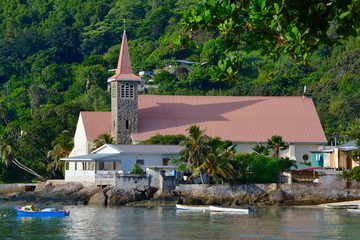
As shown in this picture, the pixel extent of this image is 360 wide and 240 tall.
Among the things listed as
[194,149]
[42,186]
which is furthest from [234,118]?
[42,186]

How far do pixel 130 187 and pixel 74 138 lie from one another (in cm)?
1750

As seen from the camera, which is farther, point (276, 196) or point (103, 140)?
point (103, 140)

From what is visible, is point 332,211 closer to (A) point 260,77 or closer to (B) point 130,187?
(B) point 130,187

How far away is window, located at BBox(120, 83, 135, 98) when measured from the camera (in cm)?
6856

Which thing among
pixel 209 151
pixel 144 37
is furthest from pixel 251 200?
pixel 144 37

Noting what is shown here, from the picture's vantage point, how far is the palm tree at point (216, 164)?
174 ft

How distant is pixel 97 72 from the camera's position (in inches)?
4973

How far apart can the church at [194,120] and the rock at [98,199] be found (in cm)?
1210

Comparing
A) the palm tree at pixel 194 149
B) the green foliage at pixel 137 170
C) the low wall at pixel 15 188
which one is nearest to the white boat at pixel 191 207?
the palm tree at pixel 194 149

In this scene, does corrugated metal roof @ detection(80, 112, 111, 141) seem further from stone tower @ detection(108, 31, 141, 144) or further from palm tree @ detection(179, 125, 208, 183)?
palm tree @ detection(179, 125, 208, 183)

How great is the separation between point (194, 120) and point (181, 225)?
30.5m

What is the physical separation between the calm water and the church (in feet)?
60.3

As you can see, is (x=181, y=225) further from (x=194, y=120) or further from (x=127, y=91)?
(x=194, y=120)

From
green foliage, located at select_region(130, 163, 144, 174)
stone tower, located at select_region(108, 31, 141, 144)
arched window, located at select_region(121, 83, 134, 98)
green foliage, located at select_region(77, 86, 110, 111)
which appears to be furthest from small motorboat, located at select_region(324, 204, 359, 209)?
green foliage, located at select_region(77, 86, 110, 111)
